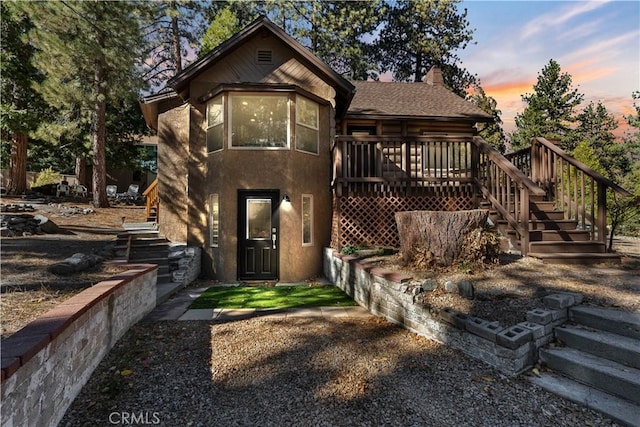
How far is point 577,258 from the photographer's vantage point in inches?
229


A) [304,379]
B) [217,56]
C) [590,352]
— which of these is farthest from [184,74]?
[590,352]

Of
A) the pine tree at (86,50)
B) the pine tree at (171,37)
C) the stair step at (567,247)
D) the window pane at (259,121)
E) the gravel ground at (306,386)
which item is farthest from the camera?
→ the pine tree at (171,37)

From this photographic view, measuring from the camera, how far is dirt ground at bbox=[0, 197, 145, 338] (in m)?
4.18

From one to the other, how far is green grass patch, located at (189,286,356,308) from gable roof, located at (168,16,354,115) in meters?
6.08

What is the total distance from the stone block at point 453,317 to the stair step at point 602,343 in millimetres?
1076

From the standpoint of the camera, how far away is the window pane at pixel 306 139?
9094mm

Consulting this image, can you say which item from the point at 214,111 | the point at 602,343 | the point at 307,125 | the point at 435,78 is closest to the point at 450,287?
the point at 602,343

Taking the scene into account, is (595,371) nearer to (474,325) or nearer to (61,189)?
(474,325)

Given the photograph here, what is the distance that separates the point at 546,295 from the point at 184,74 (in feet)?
32.4

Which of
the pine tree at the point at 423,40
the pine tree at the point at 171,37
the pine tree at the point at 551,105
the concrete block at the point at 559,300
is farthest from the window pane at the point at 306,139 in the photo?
the pine tree at the point at 551,105

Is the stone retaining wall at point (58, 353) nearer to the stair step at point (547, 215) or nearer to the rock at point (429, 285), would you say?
the rock at point (429, 285)

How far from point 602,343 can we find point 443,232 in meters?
2.57

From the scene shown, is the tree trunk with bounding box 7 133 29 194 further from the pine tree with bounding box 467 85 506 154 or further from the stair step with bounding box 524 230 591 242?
the pine tree with bounding box 467 85 506 154

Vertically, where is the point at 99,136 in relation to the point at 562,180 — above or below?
above
